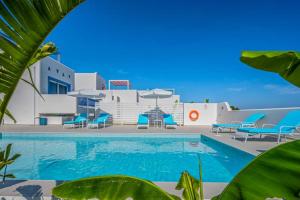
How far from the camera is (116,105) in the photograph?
15336mm

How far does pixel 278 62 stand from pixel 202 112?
1473 centimetres

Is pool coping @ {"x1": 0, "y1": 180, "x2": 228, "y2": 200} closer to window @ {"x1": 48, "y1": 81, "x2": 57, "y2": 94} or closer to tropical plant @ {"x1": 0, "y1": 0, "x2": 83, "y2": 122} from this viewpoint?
tropical plant @ {"x1": 0, "y1": 0, "x2": 83, "y2": 122}

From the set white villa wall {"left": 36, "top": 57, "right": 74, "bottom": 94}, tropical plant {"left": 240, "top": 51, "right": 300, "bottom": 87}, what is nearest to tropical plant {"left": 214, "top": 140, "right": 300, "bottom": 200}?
tropical plant {"left": 240, "top": 51, "right": 300, "bottom": 87}

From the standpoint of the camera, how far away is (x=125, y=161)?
571 centimetres

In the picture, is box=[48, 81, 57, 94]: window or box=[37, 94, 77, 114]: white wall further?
box=[48, 81, 57, 94]: window

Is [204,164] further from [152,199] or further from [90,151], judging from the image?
[152,199]

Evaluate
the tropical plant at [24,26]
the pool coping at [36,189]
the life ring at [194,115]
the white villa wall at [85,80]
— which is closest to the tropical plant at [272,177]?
the tropical plant at [24,26]

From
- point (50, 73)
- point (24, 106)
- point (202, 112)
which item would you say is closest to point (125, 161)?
point (202, 112)

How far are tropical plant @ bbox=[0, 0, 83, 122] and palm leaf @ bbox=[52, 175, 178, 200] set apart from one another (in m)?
0.61

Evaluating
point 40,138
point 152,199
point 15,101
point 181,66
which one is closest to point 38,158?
point 40,138

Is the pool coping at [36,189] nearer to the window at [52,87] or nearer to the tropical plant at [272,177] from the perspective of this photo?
the tropical plant at [272,177]

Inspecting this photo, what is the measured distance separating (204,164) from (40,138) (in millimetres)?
8374

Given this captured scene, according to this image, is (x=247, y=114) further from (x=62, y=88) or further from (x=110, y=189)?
(x=62, y=88)

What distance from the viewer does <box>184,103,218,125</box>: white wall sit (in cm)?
1497
